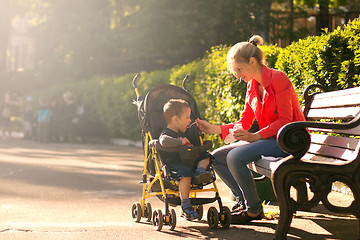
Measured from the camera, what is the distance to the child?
599cm

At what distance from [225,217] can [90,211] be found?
2210mm

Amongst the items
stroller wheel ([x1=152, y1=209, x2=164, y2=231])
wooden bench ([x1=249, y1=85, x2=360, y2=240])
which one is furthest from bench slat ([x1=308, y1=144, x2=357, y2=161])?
stroller wheel ([x1=152, y1=209, x2=164, y2=231])

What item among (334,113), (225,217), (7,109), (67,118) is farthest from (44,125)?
(334,113)

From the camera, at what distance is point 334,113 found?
17.9 feet

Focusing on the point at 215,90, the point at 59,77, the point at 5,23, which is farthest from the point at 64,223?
the point at 5,23

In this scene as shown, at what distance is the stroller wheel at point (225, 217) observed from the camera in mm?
5863

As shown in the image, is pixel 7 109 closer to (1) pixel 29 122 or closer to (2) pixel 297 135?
(1) pixel 29 122

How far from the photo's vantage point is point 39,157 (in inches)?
608

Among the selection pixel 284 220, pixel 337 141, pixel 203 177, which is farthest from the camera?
pixel 203 177

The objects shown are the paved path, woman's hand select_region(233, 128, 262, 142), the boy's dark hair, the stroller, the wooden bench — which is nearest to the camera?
the wooden bench

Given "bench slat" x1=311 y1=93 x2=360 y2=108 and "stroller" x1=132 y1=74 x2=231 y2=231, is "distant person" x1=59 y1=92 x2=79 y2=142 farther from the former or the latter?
"bench slat" x1=311 y1=93 x2=360 y2=108

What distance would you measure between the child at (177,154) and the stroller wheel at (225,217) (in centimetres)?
25

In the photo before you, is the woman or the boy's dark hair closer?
the woman

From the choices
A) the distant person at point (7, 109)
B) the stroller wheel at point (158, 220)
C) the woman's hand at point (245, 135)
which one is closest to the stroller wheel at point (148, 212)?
the stroller wheel at point (158, 220)
